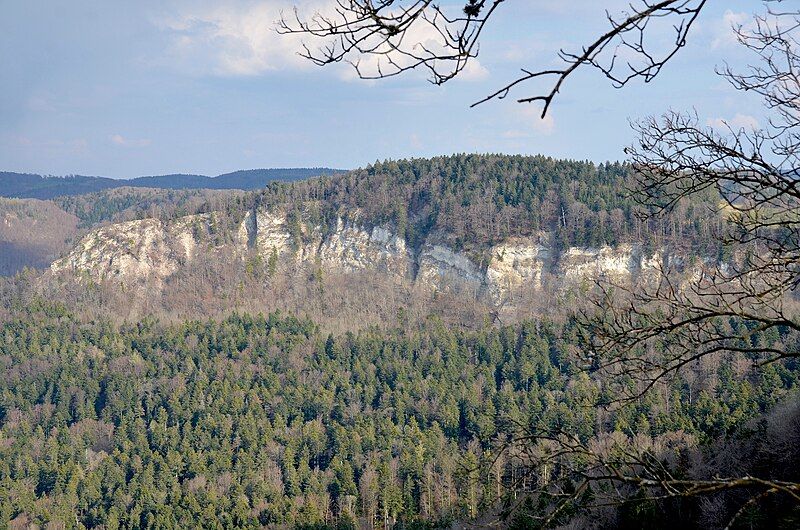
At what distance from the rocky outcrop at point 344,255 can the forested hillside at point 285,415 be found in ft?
43.5

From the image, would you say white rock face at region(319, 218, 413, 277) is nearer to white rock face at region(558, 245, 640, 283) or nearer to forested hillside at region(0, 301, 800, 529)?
forested hillside at region(0, 301, 800, 529)

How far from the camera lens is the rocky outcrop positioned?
3529 inches

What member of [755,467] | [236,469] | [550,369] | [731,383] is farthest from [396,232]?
[755,467]

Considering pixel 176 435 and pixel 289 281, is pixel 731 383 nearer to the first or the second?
pixel 176 435

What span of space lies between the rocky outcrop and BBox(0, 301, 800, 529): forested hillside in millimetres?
13266

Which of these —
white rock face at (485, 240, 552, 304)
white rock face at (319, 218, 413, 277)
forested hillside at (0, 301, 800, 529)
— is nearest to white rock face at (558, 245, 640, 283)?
white rock face at (485, 240, 552, 304)

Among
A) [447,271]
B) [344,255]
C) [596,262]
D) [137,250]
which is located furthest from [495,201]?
[137,250]

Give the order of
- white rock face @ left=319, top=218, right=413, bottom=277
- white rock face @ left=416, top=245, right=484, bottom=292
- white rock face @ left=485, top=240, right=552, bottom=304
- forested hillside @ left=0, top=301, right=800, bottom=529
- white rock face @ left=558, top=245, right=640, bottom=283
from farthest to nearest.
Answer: white rock face @ left=319, top=218, right=413, bottom=277 < white rock face @ left=416, top=245, right=484, bottom=292 < white rock face @ left=485, top=240, right=552, bottom=304 < white rock face @ left=558, top=245, right=640, bottom=283 < forested hillside @ left=0, top=301, right=800, bottom=529

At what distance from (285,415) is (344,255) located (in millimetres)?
42298

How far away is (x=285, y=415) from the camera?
218 ft

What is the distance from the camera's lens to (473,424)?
193 feet

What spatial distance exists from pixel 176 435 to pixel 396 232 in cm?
4957

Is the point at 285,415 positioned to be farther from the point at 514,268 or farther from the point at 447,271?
the point at 514,268

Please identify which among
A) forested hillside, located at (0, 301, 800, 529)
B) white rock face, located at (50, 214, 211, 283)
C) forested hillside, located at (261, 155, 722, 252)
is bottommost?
forested hillside, located at (0, 301, 800, 529)
